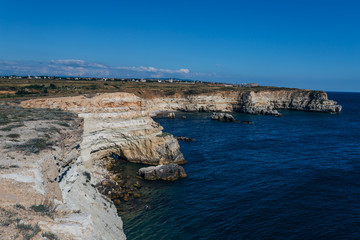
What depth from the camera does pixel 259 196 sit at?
23297mm

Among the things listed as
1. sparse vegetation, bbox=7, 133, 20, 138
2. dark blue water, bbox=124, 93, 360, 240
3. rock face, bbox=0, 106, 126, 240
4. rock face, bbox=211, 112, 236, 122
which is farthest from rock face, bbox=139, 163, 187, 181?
rock face, bbox=211, 112, 236, 122

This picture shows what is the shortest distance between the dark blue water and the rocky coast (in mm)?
3285

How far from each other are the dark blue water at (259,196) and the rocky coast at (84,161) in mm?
3285

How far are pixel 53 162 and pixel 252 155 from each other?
30.5 m

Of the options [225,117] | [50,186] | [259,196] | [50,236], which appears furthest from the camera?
[225,117]

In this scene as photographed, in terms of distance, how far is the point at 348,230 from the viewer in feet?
57.8

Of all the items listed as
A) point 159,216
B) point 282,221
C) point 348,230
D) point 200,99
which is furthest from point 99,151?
point 200,99

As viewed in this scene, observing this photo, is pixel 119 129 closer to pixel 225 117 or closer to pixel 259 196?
pixel 259 196

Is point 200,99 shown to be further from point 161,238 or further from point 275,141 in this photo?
point 161,238

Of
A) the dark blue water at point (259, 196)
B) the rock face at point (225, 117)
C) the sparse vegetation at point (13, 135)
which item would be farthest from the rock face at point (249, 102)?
the sparse vegetation at point (13, 135)

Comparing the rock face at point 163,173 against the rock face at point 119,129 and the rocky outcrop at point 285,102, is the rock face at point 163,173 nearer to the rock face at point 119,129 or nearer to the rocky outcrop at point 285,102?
the rock face at point 119,129

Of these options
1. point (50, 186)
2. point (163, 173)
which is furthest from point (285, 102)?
point (50, 186)

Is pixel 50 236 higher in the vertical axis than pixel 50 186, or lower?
lower

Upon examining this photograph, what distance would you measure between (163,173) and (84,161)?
8819mm
